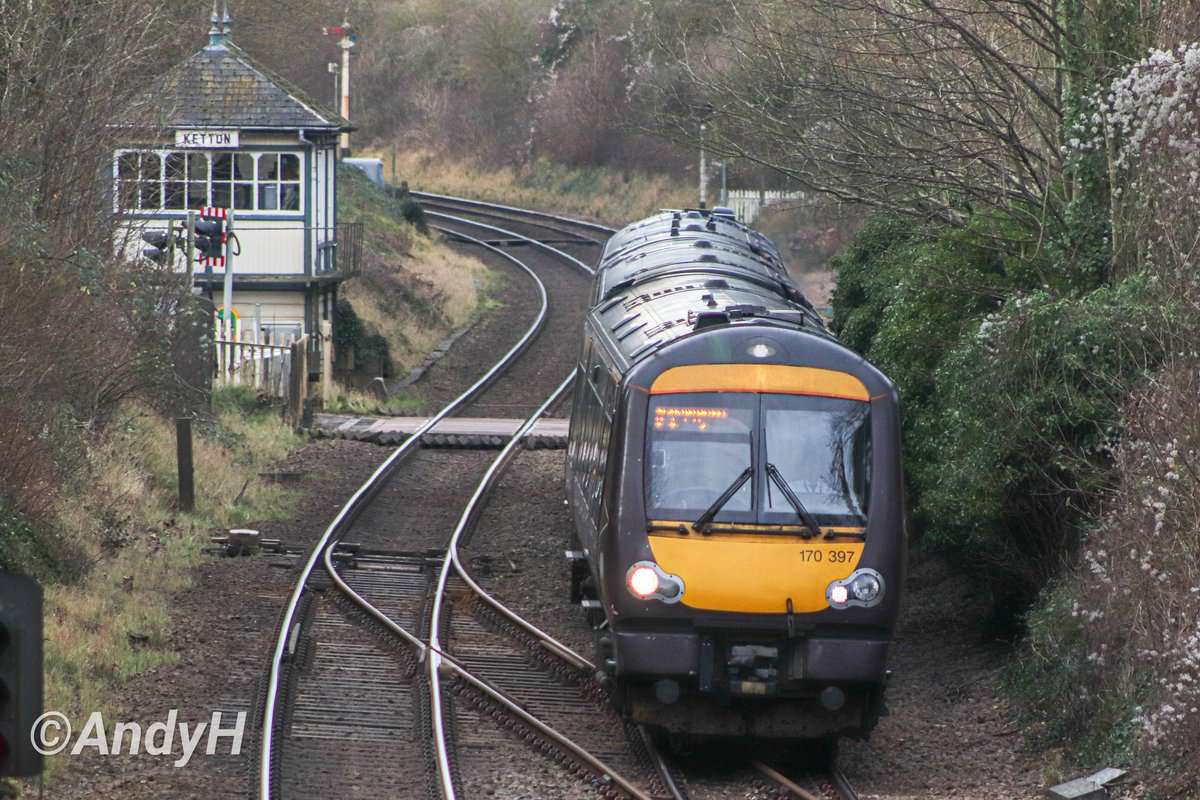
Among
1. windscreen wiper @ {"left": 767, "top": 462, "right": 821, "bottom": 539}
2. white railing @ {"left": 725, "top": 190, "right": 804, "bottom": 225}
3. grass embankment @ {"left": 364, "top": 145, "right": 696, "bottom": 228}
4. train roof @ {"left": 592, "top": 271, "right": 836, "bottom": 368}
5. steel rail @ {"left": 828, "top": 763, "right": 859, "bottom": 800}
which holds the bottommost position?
steel rail @ {"left": 828, "top": 763, "right": 859, "bottom": 800}

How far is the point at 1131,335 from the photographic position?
10195 millimetres

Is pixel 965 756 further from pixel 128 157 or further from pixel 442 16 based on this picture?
pixel 442 16

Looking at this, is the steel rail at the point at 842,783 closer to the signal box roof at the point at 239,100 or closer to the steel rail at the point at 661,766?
the steel rail at the point at 661,766

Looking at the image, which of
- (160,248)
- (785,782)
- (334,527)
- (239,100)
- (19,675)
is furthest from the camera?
(239,100)

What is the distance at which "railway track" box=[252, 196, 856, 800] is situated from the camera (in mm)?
8898

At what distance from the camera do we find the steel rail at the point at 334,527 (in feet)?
30.3

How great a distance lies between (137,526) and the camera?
14.8 metres

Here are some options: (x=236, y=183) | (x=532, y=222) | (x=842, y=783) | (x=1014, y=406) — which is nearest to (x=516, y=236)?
(x=532, y=222)

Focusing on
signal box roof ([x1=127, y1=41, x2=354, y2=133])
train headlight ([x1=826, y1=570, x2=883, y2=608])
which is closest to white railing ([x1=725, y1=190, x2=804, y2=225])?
signal box roof ([x1=127, y1=41, x2=354, y2=133])

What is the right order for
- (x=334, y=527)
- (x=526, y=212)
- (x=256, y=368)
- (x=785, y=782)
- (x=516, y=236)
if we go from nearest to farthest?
(x=785, y=782) < (x=334, y=527) < (x=256, y=368) < (x=516, y=236) < (x=526, y=212)

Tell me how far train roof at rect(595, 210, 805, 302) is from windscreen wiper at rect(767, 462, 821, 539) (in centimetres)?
383

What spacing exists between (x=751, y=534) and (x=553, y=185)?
154ft

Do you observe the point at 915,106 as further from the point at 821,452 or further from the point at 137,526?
the point at 137,526

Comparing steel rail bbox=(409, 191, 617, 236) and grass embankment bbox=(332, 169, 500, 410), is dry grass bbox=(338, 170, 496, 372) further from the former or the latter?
steel rail bbox=(409, 191, 617, 236)
